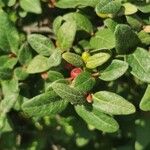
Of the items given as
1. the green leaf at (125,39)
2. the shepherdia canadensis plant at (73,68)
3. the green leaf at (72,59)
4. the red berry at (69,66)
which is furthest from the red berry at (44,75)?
the green leaf at (125,39)

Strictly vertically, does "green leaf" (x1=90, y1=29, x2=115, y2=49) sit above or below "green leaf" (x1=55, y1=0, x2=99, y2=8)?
below

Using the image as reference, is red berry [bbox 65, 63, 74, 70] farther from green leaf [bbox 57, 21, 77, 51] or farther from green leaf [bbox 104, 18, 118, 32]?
green leaf [bbox 104, 18, 118, 32]

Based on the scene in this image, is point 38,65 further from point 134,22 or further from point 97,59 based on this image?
point 134,22

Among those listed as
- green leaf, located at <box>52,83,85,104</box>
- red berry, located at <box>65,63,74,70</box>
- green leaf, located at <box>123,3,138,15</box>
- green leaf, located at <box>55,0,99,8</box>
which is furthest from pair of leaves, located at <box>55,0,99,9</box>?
green leaf, located at <box>52,83,85,104</box>

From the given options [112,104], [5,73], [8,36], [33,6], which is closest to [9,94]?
[5,73]

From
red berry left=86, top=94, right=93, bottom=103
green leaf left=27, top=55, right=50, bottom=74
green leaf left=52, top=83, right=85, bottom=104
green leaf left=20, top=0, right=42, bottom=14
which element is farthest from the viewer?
green leaf left=20, top=0, right=42, bottom=14

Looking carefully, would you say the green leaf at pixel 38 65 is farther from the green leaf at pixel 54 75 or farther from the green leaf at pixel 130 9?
the green leaf at pixel 130 9
